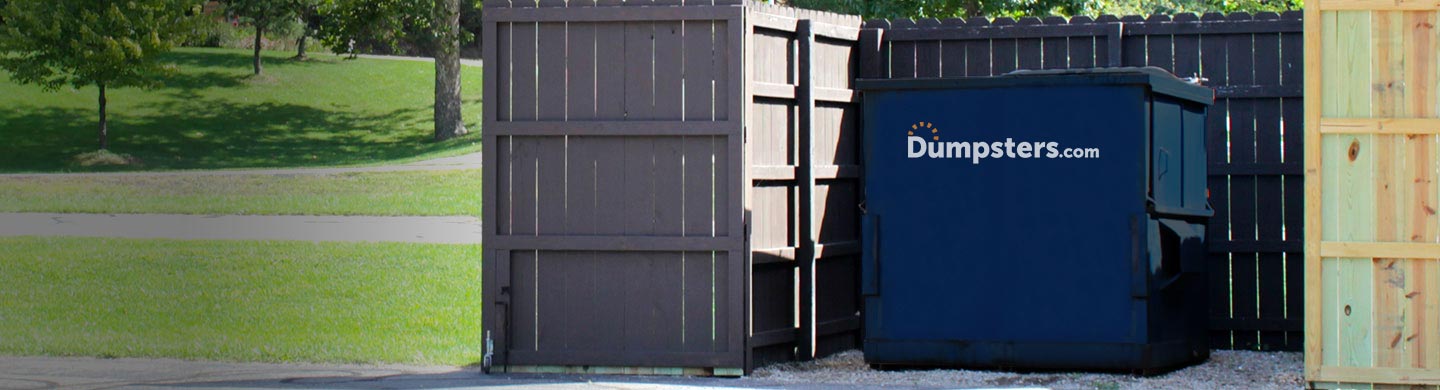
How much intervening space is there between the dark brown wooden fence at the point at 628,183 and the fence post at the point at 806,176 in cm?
24

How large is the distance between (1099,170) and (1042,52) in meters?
1.45

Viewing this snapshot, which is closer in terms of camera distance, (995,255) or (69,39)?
(995,255)

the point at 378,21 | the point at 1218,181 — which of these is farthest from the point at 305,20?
the point at 1218,181

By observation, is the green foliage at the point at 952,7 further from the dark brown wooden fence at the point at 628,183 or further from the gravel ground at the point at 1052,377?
the dark brown wooden fence at the point at 628,183

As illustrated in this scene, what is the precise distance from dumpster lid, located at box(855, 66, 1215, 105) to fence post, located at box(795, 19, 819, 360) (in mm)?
512

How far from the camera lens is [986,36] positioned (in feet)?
27.1

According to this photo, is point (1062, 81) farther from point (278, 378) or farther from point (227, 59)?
point (227, 59)

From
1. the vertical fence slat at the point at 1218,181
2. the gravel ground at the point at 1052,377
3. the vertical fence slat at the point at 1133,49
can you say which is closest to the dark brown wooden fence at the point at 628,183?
the gravel ground at the point at 1052,377

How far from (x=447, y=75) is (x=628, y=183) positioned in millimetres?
25026

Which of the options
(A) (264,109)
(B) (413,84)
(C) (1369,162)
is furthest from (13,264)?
(B) (413,84)

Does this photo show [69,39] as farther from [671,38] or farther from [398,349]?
[671,38]

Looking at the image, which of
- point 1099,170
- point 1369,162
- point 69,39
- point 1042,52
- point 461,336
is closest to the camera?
point 1369,162

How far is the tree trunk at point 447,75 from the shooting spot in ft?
102

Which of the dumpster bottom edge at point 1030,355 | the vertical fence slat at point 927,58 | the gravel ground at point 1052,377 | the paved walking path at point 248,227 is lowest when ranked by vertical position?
the gravel ground at point 1052,377
